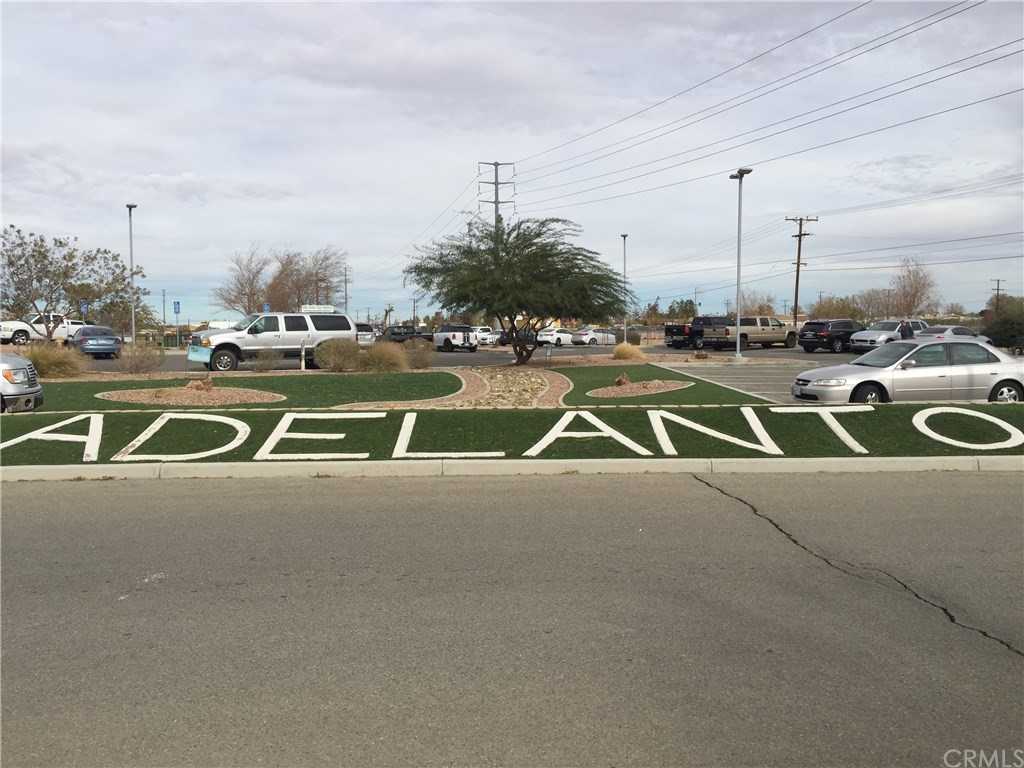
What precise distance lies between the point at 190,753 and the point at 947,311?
137160 mm

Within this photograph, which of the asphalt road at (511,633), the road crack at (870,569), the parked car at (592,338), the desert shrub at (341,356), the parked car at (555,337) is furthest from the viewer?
the parked car at (592,338)

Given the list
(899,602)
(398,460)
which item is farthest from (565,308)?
(899,602)

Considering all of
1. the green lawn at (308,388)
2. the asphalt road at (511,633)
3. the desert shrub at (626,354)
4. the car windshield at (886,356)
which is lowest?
the asphalt road at (511,633)

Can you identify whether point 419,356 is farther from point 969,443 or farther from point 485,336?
point 485,336

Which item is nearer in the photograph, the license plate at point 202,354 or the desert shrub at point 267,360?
→ the desert shrub at point 267,360

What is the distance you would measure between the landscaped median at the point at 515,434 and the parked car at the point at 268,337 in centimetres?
1237

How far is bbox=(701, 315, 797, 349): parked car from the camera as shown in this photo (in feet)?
140

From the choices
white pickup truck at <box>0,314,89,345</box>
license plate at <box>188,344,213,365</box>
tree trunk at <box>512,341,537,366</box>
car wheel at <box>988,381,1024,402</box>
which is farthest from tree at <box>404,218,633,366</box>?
white pickup truck at <box>0,314,89,345</box>

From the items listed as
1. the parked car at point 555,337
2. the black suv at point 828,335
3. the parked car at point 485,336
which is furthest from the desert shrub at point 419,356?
the parked car at point 485,336

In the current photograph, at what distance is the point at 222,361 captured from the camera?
2377 centimetres

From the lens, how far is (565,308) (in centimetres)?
2694

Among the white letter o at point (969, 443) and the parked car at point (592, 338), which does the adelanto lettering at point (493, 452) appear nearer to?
the white letter o at point (969, 443)

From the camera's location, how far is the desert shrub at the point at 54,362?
66.4 ft

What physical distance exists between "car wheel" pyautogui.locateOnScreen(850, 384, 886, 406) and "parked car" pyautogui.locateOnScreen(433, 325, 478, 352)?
33186 mm
